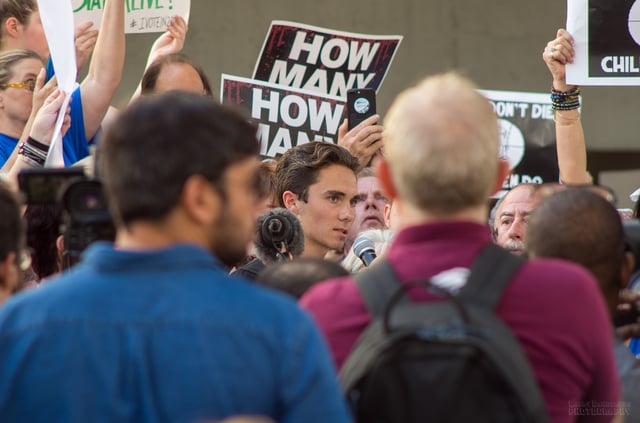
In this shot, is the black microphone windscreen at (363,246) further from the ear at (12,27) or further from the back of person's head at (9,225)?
the back of person's head at (9,225)

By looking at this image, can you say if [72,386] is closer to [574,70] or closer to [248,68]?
[574,70]

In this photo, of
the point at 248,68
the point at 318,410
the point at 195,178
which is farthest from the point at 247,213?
the point at 248,68

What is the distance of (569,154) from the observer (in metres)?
4.50

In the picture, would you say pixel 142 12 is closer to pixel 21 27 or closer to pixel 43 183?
pixel 21 27

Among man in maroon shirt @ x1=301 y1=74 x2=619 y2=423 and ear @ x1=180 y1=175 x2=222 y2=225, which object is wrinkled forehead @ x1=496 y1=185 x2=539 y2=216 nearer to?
man in maroon shirt @ x1=301 y1=74 x2=619 y2=423

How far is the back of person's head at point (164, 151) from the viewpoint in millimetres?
1813

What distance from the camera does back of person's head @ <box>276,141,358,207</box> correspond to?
5.36 m

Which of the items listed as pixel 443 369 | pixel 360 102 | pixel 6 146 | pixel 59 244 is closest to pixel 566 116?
pixel 360 102

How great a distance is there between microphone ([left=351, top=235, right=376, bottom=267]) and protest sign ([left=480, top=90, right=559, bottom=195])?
76.0 inches

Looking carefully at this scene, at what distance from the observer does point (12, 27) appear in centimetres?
515

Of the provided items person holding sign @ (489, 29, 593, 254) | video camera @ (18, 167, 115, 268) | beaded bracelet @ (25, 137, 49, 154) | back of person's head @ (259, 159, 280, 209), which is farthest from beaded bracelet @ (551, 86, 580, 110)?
video camera @ (18, 167, 115, 268)

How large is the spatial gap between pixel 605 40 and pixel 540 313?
9.70 feet

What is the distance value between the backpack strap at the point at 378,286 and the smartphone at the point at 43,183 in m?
0.80

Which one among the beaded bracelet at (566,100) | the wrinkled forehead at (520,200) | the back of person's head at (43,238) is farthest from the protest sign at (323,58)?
the back of person's head at (43,238)
